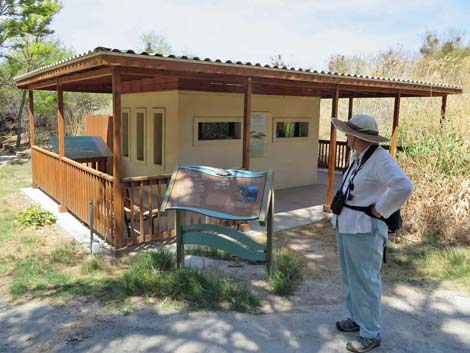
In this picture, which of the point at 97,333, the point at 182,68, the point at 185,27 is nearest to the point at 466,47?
the point at 182,68

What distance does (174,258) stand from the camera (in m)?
4.75

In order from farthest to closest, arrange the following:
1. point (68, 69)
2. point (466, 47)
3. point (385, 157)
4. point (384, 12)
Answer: point (384, 12), point (466, 47), point (68, 69), point (385, 157)

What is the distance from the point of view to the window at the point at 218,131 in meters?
8.11

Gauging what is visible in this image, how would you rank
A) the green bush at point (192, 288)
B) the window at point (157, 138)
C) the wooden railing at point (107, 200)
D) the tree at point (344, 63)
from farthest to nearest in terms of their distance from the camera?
the tree at point (344, 63), the window at point (157, 138), the wooden railing at point (107, 200), the green bush at point (192, 288)

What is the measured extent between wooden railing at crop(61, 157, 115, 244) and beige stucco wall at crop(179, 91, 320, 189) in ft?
6.46

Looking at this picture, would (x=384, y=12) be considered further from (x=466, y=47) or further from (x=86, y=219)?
(x=86, y=219)

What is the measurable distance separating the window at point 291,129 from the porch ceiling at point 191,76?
69cm

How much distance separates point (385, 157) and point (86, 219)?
4894mm

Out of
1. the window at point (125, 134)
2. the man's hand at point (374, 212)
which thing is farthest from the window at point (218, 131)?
the man's hand at point (374, 212)

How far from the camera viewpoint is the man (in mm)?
2729

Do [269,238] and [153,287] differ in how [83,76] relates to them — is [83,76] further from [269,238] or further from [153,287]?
[269,238]

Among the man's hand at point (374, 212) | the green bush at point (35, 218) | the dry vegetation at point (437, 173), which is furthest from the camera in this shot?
the green bush at point (35, 218)

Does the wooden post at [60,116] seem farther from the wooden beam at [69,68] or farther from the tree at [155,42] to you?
the tree at [155,42]

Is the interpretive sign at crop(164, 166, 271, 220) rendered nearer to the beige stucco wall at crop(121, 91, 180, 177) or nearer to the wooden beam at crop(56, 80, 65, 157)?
the beige stucco wall at crop(121, 91, 180, 177)
